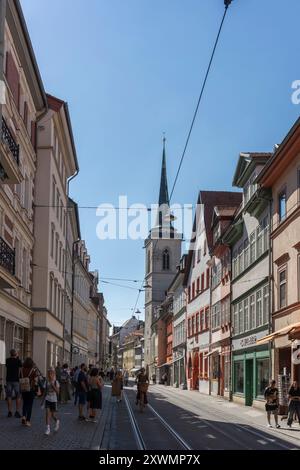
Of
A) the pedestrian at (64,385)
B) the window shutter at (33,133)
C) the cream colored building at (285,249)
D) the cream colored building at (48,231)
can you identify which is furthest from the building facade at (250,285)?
the window shutter at (33,133)

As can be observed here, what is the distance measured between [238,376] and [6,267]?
20.3 m

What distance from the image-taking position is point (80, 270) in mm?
69312

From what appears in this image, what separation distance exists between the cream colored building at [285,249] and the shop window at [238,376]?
8.34 metres

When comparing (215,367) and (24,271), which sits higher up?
(24,271)

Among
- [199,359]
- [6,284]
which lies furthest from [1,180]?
[199,359]

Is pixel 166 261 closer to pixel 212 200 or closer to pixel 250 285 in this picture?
pixel 212 200

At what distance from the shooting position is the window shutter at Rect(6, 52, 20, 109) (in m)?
25.7

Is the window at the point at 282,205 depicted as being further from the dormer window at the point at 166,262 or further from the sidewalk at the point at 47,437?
the dormer window at the point at 166,262

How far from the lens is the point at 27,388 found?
58.3 ft

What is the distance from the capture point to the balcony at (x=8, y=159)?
861 inches

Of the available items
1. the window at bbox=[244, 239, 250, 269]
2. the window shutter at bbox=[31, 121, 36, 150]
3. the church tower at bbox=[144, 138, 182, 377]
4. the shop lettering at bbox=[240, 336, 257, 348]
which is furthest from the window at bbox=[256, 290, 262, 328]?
the church tower at bbox=[144, 138, 182, 377]

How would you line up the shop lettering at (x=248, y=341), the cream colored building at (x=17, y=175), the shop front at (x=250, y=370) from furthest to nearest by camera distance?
the shop lettering at (x=248, y=341)
the shop front at (x=250, y=370)
the cream colored building at (x=17, y=175)

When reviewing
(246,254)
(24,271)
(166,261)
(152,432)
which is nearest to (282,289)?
(246,254)

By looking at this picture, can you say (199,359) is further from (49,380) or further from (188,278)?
(49,380)
